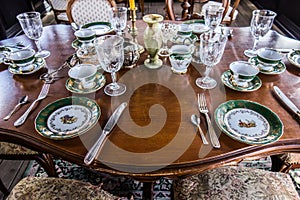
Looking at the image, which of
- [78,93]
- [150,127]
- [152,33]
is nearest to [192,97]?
[150,127]

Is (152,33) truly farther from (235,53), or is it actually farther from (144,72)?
(235,53)

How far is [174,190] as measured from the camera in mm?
922

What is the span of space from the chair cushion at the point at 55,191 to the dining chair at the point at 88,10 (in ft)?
3.68

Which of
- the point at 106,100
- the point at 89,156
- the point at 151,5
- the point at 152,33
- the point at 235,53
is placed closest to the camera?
the point at 89,156

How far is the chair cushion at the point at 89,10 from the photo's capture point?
5.44 ft

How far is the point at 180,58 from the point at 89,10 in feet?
3.29

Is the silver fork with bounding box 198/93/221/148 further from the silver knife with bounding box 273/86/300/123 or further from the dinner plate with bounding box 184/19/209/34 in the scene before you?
the dinner plate with bounding box 184/19/209/34

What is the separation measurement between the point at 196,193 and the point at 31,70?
2.74ft

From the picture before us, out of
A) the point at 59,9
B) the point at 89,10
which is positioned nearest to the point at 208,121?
the point at 89,10

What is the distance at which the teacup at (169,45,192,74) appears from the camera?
97cm

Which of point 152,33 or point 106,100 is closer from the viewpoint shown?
point 106,100

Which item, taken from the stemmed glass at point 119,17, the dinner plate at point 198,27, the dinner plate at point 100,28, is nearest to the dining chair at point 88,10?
the dinner plate at point 100,28

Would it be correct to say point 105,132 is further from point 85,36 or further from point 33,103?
point 85,36

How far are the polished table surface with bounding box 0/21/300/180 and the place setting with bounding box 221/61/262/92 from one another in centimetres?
2
